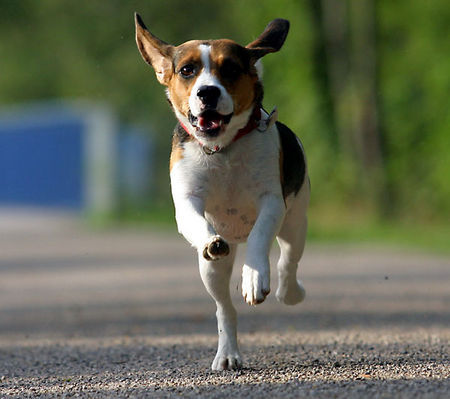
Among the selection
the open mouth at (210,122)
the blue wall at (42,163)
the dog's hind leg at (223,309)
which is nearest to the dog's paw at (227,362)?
the dog's hind leg at (223,309)

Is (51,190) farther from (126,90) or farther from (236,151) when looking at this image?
(236,151)

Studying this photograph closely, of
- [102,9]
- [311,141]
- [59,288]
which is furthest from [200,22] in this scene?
[59,288]

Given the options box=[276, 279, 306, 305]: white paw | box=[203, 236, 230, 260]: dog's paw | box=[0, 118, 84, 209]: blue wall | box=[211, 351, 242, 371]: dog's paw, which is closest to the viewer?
box=[203, 236, 230, 260]: dog's paw

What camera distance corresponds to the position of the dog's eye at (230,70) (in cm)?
496

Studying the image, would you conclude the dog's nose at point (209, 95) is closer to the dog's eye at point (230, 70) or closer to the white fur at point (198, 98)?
the white fur at point (198, 98)

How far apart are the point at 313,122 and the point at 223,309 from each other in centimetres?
1531

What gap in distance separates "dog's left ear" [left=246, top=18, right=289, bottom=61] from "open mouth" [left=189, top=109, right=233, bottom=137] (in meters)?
0.47

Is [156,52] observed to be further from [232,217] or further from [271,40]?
[232,217]

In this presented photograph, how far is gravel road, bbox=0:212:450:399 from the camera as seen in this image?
4910 millimetres

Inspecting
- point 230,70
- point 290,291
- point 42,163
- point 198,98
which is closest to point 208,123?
point 198,98

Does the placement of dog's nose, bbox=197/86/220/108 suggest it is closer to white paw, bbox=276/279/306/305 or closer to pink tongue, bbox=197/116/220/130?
pink tongue, bbox=197/116/220/130

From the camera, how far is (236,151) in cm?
515

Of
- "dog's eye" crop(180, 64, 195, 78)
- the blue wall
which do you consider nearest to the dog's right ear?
"dog's eye" crop(180, 64, 195, 78)

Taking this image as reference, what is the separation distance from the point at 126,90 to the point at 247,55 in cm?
2406
